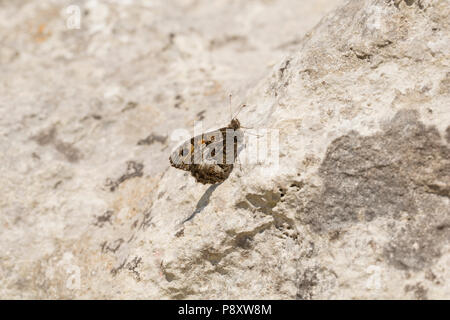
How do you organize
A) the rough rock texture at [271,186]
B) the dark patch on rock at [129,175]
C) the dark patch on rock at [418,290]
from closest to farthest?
the dark patch on rock at [418,290] < the rough rock texture at [271,186] < the dark patch on rock at [129,175]

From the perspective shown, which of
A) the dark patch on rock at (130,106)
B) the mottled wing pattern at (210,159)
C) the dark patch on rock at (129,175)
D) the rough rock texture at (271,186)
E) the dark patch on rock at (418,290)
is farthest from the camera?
the dark patch on rock at (130,106)

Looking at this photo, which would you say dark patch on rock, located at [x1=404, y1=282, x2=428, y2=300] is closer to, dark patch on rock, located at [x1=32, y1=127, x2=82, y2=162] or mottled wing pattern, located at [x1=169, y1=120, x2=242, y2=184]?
mottled wing pattern, located at [x1=169, y1=120, x2=242, y2=184]

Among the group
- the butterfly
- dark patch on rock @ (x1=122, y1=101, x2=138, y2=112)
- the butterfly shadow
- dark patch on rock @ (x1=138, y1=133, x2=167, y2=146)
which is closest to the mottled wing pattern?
the butterfly

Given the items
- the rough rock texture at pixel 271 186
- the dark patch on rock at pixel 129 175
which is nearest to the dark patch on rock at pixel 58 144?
the rough rock texture at pixel 271 186

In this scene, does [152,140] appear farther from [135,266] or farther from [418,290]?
[418,290]

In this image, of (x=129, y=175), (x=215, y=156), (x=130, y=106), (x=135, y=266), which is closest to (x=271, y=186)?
(x=215, y=156)

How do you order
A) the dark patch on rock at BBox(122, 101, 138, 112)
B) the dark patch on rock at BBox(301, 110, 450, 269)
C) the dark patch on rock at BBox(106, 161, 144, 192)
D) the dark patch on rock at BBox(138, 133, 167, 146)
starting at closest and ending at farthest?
the dark patch on rock at BBox(301, 110, 450, 269) → the dark patch on rock at BBox(106, 161, 144, 192) → the dark patch on rock at BBox(138, 133, 167, 146) → the dark patch on rock at BBox(122, 101, 138, 112)

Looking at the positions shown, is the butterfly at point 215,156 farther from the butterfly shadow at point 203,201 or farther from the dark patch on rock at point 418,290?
the dark patch on rock at point 418,290
